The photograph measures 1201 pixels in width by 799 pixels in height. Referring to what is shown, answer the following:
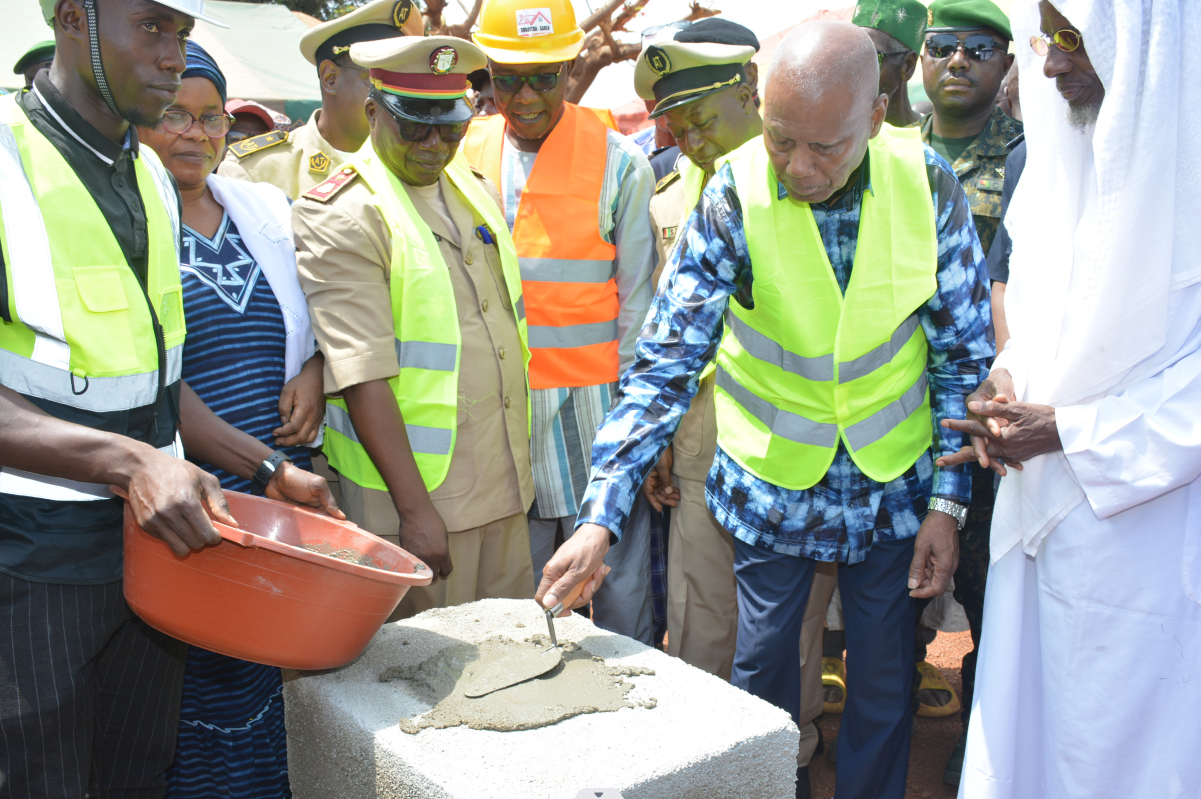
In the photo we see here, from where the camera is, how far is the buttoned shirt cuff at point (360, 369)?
8.09ft

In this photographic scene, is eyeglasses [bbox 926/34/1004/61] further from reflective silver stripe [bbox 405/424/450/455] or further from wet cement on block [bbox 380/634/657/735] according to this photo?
wet cement on block [bbox 380/634/657/735]

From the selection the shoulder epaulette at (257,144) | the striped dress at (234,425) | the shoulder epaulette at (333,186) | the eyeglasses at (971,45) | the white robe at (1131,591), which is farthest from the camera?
the shoulder epaulette at (257,144)

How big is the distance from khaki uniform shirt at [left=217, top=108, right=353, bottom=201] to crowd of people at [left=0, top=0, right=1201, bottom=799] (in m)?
0.81

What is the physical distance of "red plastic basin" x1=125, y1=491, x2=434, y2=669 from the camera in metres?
1.71

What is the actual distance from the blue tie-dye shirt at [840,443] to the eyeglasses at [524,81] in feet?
3.92

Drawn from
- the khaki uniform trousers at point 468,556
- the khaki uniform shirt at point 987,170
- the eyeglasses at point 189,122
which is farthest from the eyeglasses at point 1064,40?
the eyeglasses at point 189,122

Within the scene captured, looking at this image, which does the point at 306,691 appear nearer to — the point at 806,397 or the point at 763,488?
the point at 763,488

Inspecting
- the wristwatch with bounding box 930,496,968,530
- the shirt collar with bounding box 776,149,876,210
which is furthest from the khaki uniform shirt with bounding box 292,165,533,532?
the wristwatch with bounding box 930,496,968,530

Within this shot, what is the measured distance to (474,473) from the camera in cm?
273

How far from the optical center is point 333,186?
2.62 meters

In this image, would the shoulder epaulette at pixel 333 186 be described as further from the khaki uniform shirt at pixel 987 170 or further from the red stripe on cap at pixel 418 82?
the khaki uniform shirt at pixel 987 170

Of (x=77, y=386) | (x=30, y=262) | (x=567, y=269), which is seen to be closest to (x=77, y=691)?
(x=77, y=386)

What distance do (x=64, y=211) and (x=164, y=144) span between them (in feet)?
3.25

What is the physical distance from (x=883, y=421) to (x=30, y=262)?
1803 millimetres
